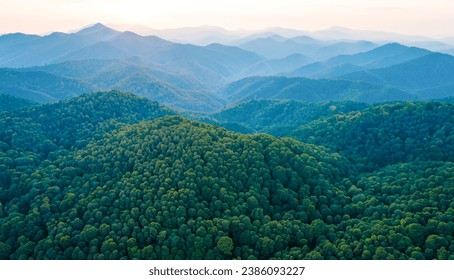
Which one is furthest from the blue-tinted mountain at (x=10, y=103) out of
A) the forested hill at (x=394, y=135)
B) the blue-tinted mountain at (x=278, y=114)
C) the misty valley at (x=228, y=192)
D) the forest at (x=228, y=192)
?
the forested hill at (x=394, y=135)

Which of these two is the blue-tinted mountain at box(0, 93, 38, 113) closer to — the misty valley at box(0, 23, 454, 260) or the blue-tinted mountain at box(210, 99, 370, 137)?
the misty valley at box(0, 23, 454, 260)

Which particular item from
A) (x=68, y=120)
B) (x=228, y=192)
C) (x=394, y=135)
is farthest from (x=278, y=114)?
(x=228, y=192)

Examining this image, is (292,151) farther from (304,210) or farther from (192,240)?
(192,240)

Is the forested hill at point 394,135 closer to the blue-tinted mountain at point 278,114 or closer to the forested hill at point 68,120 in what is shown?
the blue-tinted mountain at point 278,114

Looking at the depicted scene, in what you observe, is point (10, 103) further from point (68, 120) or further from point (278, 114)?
point (278, 114)

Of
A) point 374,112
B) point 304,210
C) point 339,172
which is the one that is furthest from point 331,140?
point 304,210

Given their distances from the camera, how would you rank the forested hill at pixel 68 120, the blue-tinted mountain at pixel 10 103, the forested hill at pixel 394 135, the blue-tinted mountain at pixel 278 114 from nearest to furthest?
1. the forested hill at pixel 394 135
2. the forested hill at pixel 68 120
3. the blue-tinted mountain at pixel 10 103
4. the blue-tinted mountain at pixel 278 114

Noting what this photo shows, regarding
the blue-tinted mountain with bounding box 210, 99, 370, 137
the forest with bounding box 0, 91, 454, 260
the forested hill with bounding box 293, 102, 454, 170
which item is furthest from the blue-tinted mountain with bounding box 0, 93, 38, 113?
the forested hill with bounding box 293, 102, 454, 170
